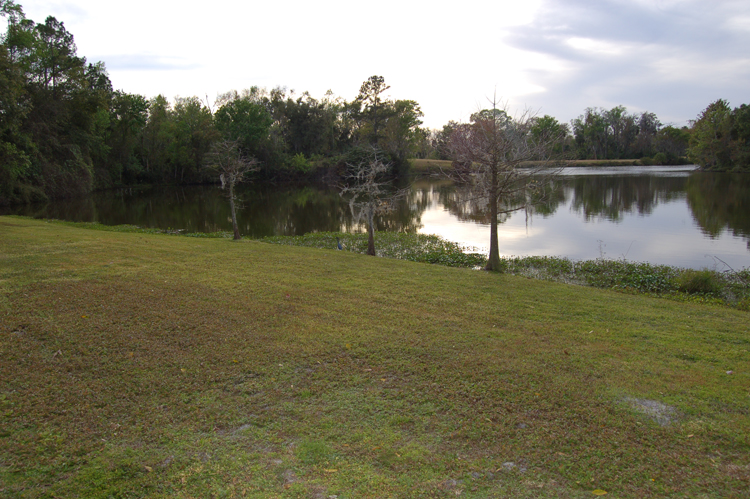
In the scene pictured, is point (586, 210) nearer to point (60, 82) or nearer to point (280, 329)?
point (280, 329)

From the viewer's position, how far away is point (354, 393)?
19.2 feet

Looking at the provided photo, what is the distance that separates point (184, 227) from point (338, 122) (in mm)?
68536

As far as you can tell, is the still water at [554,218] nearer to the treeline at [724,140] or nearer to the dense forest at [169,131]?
the dense forest at [169,131]

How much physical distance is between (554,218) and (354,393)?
28.4m

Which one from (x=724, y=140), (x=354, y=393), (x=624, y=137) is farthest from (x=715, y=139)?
(x=354, y=393)

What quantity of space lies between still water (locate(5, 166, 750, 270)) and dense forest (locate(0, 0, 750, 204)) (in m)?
5.05

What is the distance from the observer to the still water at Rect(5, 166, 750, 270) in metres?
20.6

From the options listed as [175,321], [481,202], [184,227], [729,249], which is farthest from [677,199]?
[175,321]

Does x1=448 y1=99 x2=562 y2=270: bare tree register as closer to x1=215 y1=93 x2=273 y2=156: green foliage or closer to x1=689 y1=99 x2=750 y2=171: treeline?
x1=215 y1=93 x2=273 y2=156: green foliage

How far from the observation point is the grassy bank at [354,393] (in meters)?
4.23

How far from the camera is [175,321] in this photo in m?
7.96

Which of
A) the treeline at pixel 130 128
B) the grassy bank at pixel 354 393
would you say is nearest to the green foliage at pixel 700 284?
the grassy bank at pixel 354 393

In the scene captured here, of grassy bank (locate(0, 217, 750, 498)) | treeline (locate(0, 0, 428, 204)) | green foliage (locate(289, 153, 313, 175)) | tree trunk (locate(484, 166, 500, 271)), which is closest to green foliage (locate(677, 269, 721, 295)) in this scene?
grassy bank (locate(0, 217, 750, 498))

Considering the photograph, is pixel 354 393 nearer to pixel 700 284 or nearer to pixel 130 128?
pixel 700 284
